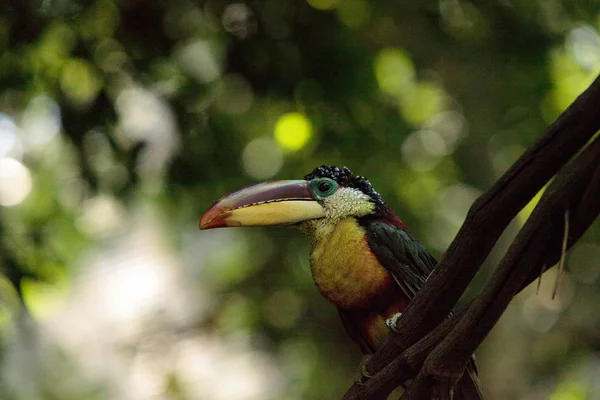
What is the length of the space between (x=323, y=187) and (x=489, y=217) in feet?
3.18

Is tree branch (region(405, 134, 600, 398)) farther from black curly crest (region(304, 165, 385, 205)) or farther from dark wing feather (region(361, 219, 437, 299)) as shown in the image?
black curly crest (region(304, 165, 385, 205))

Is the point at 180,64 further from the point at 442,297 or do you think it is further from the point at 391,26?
the point at 442,297

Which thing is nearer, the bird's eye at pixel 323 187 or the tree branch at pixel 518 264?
the tree branch at pixel 518 264

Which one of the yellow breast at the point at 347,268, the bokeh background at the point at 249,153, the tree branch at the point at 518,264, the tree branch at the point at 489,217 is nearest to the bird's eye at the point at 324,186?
the yellow breast at the point at 347,268

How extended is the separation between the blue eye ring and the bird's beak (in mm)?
59

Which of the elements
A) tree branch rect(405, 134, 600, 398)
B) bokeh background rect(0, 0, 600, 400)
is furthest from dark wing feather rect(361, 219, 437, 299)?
bokeh background rect(0, 0, 600, 400)

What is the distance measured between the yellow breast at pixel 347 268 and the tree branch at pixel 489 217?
1.64 feet

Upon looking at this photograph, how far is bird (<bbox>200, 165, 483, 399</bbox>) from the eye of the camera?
2021mm

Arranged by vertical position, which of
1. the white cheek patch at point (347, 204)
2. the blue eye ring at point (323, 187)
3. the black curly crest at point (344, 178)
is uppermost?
the black curly crest at point (344, 178)

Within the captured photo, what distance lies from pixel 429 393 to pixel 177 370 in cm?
511

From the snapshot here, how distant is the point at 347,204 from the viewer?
2.20 meters

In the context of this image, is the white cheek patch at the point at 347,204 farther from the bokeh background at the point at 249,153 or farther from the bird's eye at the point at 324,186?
the bokeh background at the point at 249,153

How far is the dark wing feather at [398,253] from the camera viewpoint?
7.07 feet

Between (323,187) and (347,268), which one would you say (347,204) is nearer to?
(323,187)
